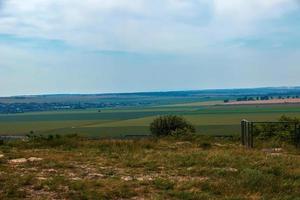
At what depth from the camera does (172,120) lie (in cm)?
5141

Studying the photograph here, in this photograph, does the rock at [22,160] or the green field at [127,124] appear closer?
the rock at [22,160]

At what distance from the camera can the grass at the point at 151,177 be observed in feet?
31.1

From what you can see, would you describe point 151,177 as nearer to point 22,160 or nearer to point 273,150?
point 22,160

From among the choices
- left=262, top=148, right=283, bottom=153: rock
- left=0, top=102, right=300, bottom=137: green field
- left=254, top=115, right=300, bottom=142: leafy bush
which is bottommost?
left=0, top=102, right=300, bottom=137: green field

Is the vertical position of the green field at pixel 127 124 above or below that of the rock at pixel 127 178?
below

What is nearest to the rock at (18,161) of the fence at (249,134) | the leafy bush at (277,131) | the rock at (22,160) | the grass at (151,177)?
the rock at (22,160)

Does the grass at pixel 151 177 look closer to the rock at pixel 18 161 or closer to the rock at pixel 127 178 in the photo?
the rock at pixel 127 178

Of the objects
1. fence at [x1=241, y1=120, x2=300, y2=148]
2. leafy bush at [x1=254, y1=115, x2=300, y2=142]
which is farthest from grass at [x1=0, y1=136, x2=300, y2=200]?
leafy bush at [x1=254, y1=115, x2=300, y2=142]

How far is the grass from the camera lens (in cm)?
948

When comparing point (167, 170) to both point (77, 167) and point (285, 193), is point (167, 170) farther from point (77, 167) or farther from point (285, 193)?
point (285, 193)

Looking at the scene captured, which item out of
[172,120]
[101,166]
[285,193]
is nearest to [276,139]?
[101,166]

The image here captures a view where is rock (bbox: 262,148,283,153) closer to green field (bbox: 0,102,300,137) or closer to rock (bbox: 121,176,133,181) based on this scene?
rock (bbox: 121,176,133,181)

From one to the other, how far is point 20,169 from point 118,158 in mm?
3447

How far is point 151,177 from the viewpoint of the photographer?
446 inches
